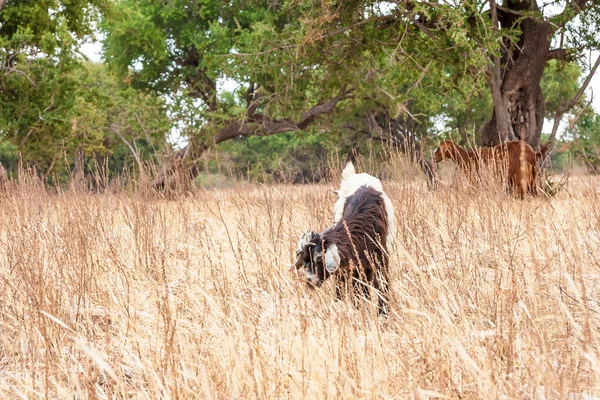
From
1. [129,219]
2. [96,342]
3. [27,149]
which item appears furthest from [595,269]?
[27,149]

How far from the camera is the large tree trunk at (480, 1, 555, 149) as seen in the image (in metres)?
11.3

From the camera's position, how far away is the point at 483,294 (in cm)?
392

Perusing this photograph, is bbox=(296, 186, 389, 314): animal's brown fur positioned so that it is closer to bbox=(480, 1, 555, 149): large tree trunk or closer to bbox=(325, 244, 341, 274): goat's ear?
bbox=(325, 244, 341, 274): goat's ear

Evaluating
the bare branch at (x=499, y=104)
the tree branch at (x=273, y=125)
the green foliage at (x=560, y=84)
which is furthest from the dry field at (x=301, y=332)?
the green foliage at (x=560, y=84)

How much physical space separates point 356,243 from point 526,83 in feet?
28.3

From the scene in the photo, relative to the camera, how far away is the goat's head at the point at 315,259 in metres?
3.69

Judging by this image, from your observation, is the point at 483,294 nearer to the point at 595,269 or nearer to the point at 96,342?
the point at 595,269

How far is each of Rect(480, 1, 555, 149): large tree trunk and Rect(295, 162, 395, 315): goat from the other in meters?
7.03

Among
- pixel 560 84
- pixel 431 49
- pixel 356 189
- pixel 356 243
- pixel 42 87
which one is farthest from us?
pixel 560 84

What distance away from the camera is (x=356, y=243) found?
423cm

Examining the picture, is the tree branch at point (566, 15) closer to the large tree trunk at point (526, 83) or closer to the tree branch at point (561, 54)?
the large tree trunk at point (526, 83)

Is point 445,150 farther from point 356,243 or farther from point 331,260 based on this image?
point 331,260

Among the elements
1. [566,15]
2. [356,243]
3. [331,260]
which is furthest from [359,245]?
[566,15]

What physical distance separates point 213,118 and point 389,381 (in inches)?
605
